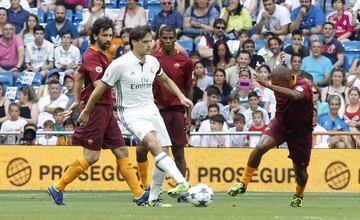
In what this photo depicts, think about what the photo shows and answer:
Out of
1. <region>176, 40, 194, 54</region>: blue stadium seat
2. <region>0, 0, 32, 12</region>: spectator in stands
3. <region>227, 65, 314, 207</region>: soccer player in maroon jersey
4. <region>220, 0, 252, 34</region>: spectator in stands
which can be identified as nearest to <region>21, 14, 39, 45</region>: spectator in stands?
<region>0, 0, 32, 12</region>: spectator in stands

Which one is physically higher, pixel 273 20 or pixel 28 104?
pixel 273 20

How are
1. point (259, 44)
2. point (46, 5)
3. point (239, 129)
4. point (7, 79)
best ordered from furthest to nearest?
point (46, 5) < point (7, 79) < point (259, 44) < point (239, 129)

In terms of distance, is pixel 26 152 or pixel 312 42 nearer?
pixel 26 152

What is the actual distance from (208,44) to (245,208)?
1184cm

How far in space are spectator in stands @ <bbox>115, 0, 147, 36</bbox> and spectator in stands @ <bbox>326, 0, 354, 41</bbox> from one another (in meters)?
4.26

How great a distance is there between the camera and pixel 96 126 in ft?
53.5

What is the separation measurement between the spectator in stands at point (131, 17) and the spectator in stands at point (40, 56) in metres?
1.59

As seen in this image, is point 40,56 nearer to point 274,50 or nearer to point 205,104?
point 205,104

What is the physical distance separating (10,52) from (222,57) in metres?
5.14

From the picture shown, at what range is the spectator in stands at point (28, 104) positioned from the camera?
25.0 metres

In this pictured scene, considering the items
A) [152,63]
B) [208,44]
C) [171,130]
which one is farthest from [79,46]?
[152,63]

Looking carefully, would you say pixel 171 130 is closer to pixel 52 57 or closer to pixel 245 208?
pixel 245 208

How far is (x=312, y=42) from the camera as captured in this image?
2561cm

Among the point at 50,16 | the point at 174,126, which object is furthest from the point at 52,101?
the point at 174,126
